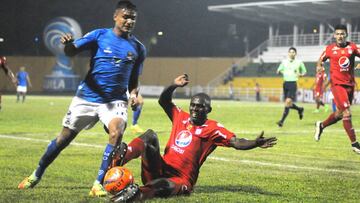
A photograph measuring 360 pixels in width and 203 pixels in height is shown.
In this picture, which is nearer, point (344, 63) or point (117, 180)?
point (117, 180)

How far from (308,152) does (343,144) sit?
224 cm

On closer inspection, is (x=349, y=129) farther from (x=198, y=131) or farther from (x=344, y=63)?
(x=198, y=131)

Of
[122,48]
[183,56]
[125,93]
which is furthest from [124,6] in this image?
[183,56]

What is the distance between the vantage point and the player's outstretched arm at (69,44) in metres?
7.65

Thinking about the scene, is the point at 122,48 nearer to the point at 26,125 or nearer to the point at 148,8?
the point at 26,125

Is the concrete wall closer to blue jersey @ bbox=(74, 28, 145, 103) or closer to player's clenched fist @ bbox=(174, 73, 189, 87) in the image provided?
blue jersey @ bbox=(74, 28, 145, 103)

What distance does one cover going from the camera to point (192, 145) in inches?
287

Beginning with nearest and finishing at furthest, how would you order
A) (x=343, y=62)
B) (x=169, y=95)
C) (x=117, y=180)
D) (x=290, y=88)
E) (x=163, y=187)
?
(x=117, y=180) < (x=163, y=187) < (x=169, y=95) < (x=343, y=62) < (x=290, y=88)

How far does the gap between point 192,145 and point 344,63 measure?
710 centimetres

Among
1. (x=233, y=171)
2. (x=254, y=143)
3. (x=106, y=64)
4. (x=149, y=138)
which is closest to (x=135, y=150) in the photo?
(x=149, y=138)

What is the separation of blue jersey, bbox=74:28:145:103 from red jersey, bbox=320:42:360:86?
6.65m

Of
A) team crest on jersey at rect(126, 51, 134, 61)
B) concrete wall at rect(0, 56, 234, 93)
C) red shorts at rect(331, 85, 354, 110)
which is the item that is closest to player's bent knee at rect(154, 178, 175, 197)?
team crest on jersey at rect(126, 51, 134, 61)

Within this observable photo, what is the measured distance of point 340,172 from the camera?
10070 millimetres

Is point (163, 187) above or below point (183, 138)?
below
